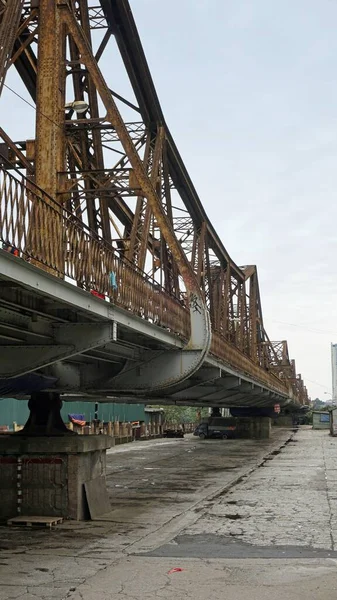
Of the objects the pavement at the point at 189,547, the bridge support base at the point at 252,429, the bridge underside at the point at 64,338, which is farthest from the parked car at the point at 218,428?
the bridge underside at the point at 64,338

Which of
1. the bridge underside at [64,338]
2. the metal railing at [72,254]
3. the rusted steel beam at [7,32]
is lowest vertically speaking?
the bridge underside at [64,338]

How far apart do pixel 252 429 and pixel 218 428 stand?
141 inches

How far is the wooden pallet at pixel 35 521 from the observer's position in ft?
49.1

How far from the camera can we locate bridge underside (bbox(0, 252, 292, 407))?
1003 centimetres

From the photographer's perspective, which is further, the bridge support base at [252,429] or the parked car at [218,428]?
the bridge support base at [252,429]

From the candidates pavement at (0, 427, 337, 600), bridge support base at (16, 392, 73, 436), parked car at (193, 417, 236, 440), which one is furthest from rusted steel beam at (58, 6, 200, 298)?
parked car at (193, 417, 236, 440)

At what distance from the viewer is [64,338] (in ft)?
43.2

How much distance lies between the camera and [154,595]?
913 centimetres

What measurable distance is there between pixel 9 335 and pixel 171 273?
1465cm

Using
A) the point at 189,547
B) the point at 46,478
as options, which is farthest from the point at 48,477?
the point at 189,547

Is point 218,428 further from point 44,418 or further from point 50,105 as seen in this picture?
point 50,105

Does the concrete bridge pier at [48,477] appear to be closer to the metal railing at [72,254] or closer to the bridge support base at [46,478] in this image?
the bridge support base at [46,478]

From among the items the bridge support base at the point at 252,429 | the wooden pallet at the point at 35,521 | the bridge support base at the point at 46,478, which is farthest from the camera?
the bridge support base at the point at 252,429

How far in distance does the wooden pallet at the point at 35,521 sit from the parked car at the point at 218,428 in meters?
47.2
